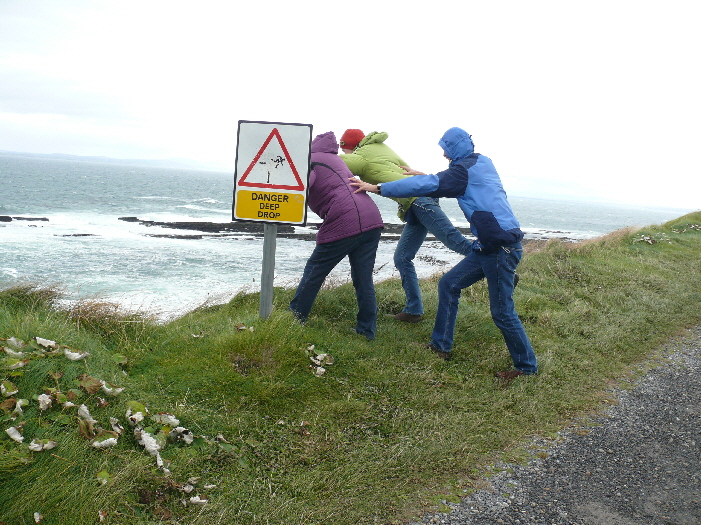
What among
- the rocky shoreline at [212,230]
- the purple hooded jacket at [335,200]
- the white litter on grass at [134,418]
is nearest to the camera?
the white litter on grass at [134,418]

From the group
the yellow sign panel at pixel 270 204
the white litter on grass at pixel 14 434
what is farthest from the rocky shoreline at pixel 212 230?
the white litter on grass at pixel 14 434

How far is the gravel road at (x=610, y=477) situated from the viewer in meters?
3.20

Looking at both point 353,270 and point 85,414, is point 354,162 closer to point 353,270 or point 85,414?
point 353,270

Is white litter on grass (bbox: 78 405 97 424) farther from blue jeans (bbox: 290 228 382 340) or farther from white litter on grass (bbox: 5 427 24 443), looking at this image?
blue jeans (bbox: 290 228 382 340)

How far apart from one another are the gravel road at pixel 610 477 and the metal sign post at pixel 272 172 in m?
2.69

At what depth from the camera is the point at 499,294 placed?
17.2 ft

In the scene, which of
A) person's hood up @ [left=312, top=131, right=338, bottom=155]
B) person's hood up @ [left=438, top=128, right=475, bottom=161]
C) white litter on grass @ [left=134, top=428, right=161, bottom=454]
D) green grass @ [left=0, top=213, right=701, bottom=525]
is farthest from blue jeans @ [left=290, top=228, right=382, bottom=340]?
white litter on grass @ [left=134, top=428, right=161, bottom=454]

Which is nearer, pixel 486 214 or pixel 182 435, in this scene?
pixel 182 435

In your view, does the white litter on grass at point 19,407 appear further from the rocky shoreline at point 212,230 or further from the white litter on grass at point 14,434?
the rocky shoreline at point 212,230

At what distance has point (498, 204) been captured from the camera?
514cm

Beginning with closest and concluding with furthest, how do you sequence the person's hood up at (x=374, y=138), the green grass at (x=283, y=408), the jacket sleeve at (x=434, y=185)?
1. the green grass at (x=283, y=408)
2. the jacket sleeve at (x=434, y=185)
3. the person's hood up at (x=374, y=138)

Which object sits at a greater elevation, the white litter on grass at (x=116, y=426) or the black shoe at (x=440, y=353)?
the white litter on grass at (x=116, y=426)

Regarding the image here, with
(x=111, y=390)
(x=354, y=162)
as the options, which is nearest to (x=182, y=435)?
(x=111, y=390)

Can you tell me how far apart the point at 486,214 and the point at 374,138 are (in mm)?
1759
